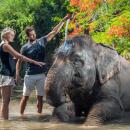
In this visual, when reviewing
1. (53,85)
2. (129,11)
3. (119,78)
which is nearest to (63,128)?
(53,85)

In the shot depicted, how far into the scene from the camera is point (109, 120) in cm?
960

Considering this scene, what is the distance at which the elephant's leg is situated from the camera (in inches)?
361

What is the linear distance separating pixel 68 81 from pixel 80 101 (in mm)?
843

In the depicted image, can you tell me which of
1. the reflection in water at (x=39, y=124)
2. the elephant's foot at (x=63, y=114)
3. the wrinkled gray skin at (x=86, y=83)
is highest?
the wrinkled gray skin at (x=86, y=83)

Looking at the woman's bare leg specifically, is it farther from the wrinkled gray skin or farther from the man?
the wrinkled gray skin

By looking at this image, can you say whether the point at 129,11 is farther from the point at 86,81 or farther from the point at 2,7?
the point at 2,7

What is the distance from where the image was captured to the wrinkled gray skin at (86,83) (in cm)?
916

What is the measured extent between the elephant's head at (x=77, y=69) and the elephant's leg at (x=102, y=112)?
38cm

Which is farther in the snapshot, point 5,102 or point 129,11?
point 129,11

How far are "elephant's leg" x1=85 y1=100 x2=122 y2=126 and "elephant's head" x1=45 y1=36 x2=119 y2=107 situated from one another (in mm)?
381

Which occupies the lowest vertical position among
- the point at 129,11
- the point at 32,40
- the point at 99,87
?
the point at 99,87

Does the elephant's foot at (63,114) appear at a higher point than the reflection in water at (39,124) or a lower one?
higher

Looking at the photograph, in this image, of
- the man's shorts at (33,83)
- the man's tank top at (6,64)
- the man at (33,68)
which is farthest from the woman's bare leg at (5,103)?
the man's shorts at (33,83)

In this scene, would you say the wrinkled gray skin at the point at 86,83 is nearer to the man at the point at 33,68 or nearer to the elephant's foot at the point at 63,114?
the elephant's foot at the point at 63,114
